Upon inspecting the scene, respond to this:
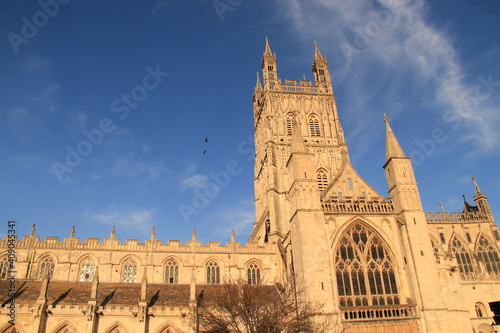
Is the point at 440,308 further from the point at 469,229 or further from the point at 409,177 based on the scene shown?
the point at 469,229

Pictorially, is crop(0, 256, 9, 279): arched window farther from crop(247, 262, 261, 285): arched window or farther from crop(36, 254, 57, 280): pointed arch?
crop(247, 262, 261, 285): arched window

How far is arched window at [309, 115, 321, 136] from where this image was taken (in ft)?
167

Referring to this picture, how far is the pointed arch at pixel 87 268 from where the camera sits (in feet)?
119

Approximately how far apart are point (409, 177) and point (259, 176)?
80.9ft

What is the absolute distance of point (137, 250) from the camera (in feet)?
125

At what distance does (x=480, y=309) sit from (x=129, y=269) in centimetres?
3248

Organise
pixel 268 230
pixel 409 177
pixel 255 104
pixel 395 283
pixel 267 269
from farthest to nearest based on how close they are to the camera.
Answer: pixel 255 104, pixel 268 230, pixel 267 269, pixel 409 177, pixel 395 283

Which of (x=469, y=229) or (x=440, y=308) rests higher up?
(x=469, y=229)

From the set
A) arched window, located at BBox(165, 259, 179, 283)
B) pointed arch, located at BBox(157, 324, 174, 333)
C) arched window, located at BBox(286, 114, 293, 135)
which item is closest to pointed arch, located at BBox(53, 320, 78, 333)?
pointed arch, located at BBox(157, 324, 174, 333)

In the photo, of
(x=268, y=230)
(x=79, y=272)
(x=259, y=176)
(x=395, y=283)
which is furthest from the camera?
(x=259, y=176)

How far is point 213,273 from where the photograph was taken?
38.7m

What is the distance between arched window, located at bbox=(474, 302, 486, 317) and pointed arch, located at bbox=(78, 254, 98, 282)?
115 ft

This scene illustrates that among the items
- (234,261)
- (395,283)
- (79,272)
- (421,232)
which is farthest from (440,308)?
(79,272)

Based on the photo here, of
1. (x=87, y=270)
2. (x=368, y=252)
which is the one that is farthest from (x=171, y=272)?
(x=368, y=252)
